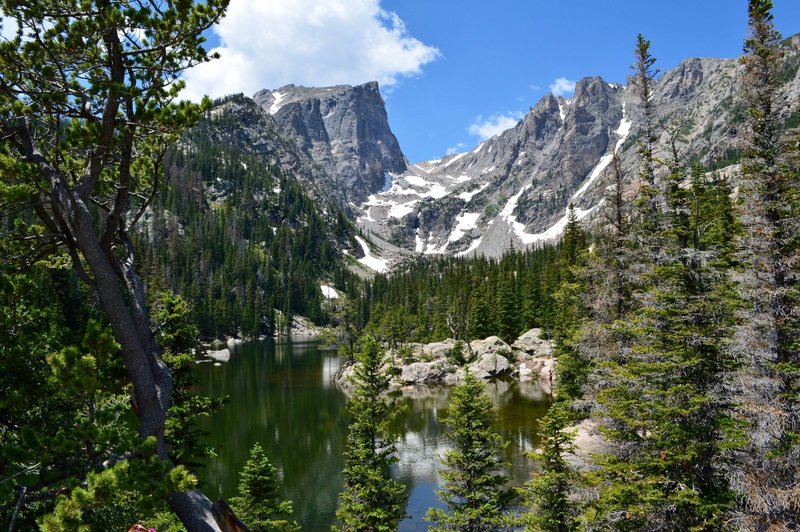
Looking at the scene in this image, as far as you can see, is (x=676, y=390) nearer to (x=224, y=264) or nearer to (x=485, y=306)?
(x=485, y=306)

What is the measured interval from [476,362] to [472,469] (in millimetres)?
51485

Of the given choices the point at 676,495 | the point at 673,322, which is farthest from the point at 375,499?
the point at 673,322

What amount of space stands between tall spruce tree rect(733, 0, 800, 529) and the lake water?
1497cm

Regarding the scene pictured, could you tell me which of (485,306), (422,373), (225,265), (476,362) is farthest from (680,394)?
(225,265)

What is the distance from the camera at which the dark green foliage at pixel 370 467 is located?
62.4ft

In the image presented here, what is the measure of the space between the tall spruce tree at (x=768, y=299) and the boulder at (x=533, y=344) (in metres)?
59.8

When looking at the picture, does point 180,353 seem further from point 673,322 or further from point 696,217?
point 696,217

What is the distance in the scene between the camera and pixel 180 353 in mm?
15727

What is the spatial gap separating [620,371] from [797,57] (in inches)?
8462

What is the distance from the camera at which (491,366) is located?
6556 centimetres

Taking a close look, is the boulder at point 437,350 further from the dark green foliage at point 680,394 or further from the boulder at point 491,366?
the dark green foliage at point 680,394

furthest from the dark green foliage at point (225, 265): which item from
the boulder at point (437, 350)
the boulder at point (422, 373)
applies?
the boulder at point (422, 373)

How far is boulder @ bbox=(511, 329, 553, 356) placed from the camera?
236ft

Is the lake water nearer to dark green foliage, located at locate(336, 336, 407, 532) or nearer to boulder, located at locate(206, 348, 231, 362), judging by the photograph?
dark green foliage, located at locate(336, 336, 407, 532)
